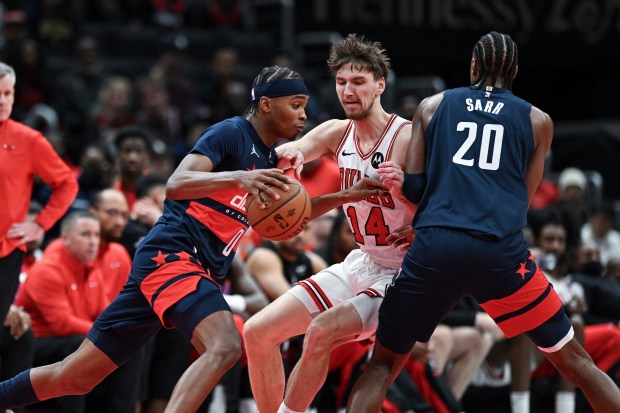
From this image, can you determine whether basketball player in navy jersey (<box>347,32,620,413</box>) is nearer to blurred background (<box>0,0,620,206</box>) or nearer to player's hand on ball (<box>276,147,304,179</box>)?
player's hand on ball (<box>276,147,304,179</box>)

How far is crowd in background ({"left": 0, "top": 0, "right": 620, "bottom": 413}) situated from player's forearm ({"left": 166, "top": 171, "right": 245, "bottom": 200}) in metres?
1.99

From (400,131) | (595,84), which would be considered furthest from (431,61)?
(400,131)

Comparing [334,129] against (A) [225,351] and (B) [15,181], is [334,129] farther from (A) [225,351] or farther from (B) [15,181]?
(B) [15,181]

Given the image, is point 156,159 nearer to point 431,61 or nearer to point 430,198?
point 430,198

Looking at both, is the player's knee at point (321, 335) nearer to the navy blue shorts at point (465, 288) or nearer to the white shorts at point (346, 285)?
the white shorts at point (346, 285)

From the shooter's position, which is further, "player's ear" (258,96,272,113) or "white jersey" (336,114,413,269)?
"white jersey" (336,114,413,269)

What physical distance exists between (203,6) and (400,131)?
10032 millimetres

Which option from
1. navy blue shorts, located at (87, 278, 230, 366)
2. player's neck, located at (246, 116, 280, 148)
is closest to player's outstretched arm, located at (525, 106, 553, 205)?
player's neck, located at (246, 116, 280, 148)

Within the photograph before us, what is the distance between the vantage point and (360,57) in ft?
20.3

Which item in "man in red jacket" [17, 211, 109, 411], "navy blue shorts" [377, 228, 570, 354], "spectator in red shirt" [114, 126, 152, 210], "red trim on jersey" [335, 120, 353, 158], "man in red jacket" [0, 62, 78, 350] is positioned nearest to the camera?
"navy blue shorts" [377, 228, 570, 354]

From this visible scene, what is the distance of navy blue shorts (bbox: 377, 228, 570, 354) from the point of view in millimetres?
5434

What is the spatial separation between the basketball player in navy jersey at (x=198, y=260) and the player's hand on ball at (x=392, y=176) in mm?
176

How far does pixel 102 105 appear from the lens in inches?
494

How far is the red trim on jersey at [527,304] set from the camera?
5.57 m
